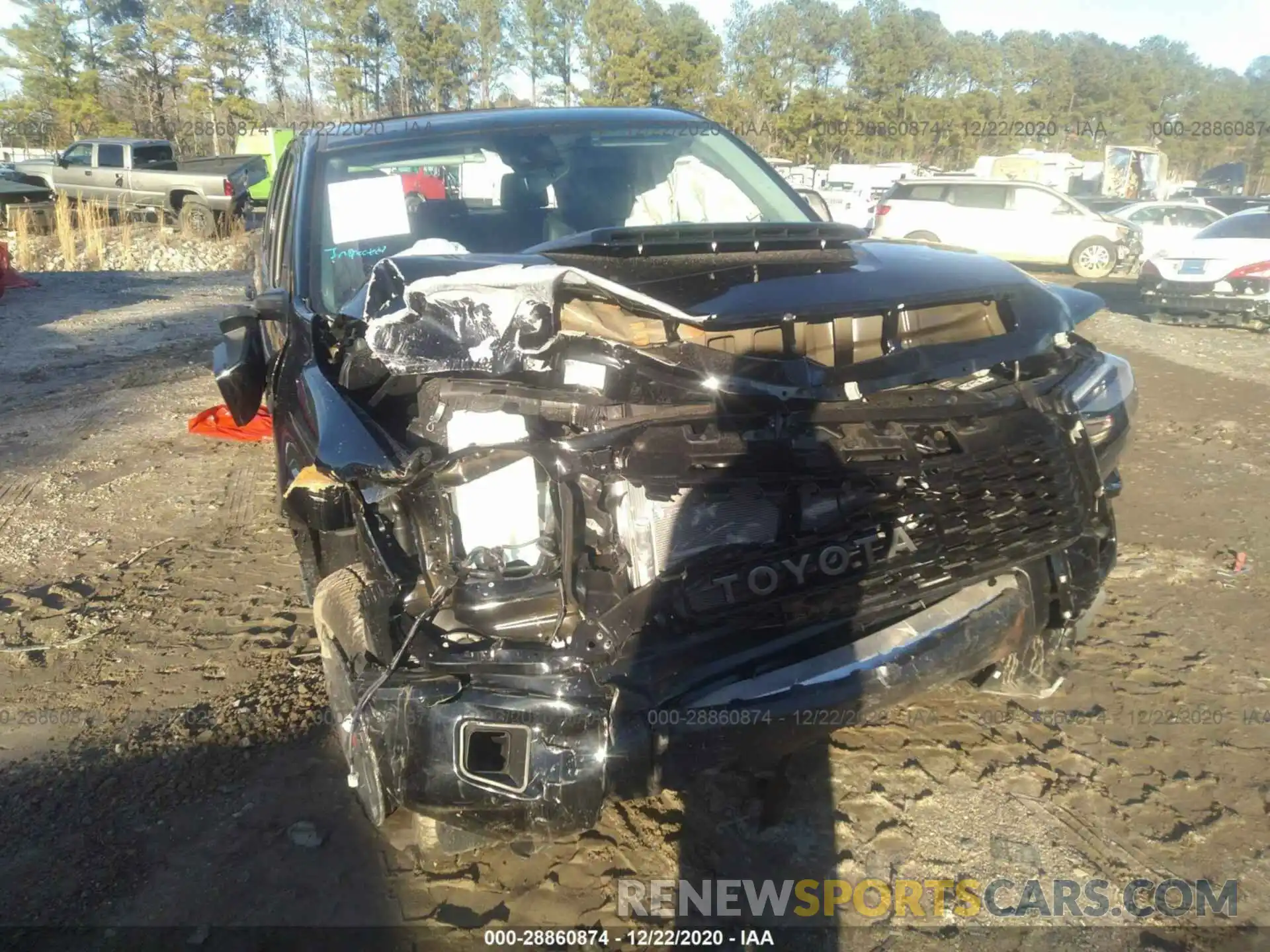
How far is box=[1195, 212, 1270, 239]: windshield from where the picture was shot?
11.0 metres

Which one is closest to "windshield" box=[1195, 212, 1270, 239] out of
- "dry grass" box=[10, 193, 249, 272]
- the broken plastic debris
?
the broken plastic debris

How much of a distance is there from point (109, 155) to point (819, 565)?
2208 cm

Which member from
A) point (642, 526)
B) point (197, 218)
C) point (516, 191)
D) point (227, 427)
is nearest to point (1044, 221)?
point (227, 427)

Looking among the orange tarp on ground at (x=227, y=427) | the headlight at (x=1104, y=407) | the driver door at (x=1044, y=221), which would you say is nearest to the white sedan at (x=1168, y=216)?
the driver door at (x=1044, y=221)

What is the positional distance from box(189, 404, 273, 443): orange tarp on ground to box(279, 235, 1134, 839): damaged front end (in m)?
4.05

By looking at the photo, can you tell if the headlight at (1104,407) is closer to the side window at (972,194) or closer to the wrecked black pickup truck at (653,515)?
the wrecked black pickup truck at (653,515)

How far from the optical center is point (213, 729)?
3.06 meters

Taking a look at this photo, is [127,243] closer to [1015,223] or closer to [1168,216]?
[1015,223]

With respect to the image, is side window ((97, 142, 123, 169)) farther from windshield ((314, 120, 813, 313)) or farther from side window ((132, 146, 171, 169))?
windshield ((314, 120, 813, 313))

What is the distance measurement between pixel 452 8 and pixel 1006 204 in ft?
75.8

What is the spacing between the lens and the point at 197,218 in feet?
61.9

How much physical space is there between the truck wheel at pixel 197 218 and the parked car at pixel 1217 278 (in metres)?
16.7

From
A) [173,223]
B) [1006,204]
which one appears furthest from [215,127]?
[1006,204]

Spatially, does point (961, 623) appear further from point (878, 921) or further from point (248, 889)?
point (248, 889)
